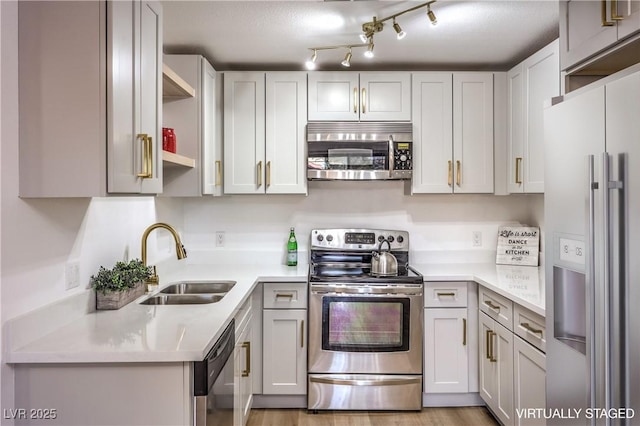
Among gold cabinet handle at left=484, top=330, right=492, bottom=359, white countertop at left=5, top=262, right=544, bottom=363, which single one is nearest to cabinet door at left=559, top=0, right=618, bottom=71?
white countertop at left=5, top=262, right=544, bottom=363

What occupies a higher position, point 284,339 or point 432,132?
point 432,132

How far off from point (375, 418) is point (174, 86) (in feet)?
7.91

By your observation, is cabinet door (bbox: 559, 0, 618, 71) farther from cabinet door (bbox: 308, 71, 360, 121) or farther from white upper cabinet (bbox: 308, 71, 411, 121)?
cabinet door (bbox: 308, 71, 360, 121)

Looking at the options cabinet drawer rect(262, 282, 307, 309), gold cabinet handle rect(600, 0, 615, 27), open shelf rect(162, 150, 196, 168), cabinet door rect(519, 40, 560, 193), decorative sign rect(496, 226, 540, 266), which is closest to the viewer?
gold cabinet handle rect(600, 0, 615, 27)

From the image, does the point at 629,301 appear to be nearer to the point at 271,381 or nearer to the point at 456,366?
the point at 456,366

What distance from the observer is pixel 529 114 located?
2791 millimetres

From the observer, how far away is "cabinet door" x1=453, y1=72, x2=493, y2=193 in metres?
3.13

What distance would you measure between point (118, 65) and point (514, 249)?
118 inches

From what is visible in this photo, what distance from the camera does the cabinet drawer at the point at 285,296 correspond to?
287cm

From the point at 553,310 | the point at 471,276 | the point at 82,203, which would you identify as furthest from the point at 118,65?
the point at 471,276

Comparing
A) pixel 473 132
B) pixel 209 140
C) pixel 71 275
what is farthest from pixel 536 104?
pixel 71 275

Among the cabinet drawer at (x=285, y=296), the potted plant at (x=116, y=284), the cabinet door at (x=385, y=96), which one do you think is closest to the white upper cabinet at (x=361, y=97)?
the cabinet door at (x=385, y=96)

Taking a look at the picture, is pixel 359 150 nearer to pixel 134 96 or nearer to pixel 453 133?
pixel 453 133

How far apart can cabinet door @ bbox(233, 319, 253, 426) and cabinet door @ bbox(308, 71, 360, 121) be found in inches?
61.7
